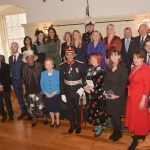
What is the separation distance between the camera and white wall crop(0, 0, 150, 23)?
6.20 m

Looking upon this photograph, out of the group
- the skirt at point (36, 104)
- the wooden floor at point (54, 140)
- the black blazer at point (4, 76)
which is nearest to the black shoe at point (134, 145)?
the wooden floor at point (54, 140)

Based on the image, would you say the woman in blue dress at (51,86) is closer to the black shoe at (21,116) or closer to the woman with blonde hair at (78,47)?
the woman with blonde hair at (78,47)

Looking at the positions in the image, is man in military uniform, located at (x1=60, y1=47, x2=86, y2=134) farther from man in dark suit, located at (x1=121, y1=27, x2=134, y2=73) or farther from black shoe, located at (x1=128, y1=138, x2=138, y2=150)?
man in dark suit, located at (x1=121, y1=27, x2=134, y2=73)

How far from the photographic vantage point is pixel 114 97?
3.35 m

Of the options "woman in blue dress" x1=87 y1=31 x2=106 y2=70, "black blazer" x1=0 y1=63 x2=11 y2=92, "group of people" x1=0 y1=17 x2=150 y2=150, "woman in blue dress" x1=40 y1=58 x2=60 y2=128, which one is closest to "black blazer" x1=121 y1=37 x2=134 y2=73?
"group of people" x1=0 y1=17 x2=150 y2=150

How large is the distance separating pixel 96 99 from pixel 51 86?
0.86 metres

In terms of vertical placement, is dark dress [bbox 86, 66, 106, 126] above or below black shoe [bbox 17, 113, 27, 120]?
above

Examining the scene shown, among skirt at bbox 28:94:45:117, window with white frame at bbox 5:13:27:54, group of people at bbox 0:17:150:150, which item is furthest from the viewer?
window with white frame at bbox 5:13:27:54

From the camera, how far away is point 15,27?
8211 mm

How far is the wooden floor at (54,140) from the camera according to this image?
3504 millimetres

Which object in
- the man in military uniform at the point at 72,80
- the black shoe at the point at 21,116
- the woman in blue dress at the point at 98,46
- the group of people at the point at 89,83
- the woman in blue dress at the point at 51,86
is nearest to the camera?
the group of people at the point at 89,83

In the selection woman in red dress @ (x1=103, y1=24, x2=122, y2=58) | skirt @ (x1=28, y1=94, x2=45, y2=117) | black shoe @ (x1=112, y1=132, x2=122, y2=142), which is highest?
woman in red dress @ (x1=103, y1=24, x2=122, y2=58)

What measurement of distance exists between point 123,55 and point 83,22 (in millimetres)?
2409

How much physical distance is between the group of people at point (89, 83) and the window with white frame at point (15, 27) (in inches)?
126
